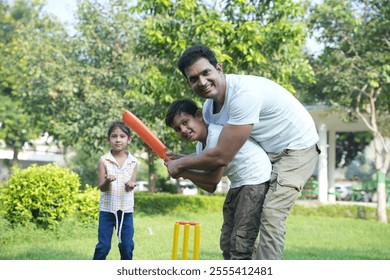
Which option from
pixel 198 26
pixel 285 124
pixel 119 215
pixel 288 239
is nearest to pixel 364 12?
pixel 198 26

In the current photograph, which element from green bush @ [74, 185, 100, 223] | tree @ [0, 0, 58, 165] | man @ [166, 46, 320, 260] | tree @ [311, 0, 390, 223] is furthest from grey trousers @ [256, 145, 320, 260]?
tree @ [0, 0, 58, 165]

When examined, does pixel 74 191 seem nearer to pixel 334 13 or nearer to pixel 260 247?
pixel 260 247

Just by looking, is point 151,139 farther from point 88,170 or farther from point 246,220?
point 88,170

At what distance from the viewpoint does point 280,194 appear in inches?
145

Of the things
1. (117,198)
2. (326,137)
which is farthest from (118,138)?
(326,137)

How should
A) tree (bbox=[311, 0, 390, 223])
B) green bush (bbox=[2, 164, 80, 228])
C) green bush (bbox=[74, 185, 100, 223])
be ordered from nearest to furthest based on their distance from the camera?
1. green bush (bbox=[2, 164, 80, 228])
2. green bush (bbox=[74, 185, 100, 223])
3. tree (bbox=[311, 0, 390, 223])

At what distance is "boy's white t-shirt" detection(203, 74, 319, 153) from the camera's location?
347 cm

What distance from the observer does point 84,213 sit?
10469mm

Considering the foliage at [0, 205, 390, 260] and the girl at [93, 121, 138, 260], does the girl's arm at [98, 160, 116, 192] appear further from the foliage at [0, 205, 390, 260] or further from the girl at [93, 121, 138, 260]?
the foliage at [0, 205, 390, 260]

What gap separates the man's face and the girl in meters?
2.18

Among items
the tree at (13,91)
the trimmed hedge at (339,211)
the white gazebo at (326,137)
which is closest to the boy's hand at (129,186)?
the trimmed hedge at (339,211)

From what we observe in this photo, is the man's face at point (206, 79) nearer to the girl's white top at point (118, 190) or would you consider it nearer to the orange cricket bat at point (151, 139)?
the orange cricket bat at point (151, 139)

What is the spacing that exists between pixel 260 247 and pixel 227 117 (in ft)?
2.42

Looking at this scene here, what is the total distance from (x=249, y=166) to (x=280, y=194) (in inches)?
9.1
